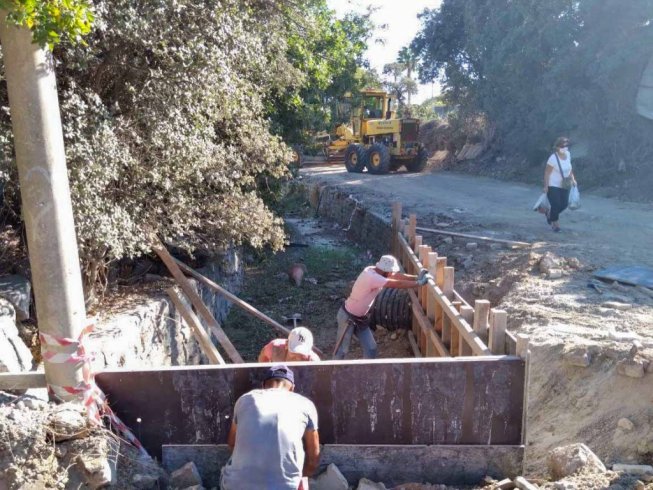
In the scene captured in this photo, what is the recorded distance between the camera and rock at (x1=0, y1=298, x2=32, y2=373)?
4892mm

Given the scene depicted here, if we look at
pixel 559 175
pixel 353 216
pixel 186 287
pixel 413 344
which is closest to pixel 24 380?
pixel 186 287

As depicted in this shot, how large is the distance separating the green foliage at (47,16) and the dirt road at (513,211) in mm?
7658

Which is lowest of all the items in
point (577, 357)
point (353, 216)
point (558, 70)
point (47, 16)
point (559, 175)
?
point (353, 216)

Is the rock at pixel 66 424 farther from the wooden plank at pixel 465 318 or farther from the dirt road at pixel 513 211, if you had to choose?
the dirt road at pixel 513 211

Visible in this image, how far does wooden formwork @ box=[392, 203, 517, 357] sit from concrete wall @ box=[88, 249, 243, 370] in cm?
286

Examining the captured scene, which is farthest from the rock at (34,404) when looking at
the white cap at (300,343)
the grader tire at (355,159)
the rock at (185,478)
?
the grader tire at (355,159)

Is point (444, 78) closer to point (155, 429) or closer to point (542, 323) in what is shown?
point (542, 323)

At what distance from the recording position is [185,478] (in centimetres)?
448

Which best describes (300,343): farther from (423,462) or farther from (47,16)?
(47,16)

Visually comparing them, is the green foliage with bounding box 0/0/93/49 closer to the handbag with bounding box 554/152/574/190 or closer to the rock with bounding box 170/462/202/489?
the rock with bounding box 170/462/202/489

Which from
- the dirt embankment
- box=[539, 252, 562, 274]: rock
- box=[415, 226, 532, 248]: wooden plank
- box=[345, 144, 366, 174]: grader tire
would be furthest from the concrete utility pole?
box=[345, 144, 366, 174]: grader tire

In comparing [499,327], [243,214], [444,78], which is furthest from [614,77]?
[499,327]

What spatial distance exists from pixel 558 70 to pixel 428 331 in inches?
576

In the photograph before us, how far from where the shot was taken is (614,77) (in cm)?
1866
